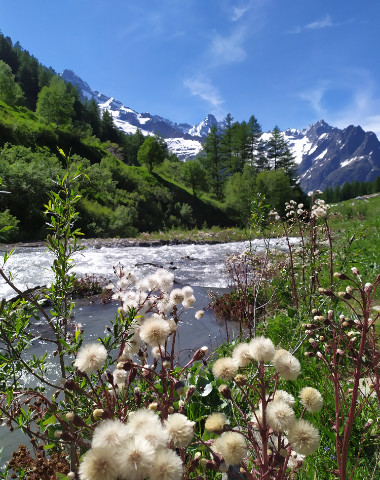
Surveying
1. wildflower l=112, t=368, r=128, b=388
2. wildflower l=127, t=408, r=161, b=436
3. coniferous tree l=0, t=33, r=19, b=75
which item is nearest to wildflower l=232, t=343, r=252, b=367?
wildflower l=127, t=408, r=161, b=436

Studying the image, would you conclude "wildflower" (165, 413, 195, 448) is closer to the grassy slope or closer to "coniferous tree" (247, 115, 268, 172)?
the grassy slope

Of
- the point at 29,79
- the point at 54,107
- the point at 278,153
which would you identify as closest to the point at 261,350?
the point at 54,107

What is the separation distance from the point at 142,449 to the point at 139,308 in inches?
46.9

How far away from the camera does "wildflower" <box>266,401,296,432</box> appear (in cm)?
102

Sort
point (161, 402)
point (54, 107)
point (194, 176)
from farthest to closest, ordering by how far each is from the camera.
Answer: point (194, 176)
point (54, 107)
point (161, 402)

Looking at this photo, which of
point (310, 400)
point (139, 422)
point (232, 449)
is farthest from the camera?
point (310, 400)

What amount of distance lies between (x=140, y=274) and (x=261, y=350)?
1290 cm

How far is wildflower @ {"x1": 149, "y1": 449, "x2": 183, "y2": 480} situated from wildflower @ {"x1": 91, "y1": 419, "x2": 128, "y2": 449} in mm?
100

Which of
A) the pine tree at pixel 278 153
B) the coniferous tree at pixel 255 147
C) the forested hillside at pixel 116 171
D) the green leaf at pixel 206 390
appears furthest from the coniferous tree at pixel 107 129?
the green leaf at pixel 206 390

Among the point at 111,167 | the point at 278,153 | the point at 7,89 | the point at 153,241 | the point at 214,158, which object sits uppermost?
the point at 7,89

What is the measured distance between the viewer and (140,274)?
45.1ft

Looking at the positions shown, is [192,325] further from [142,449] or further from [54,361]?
[142,449]

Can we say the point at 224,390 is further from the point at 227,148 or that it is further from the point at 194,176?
the point at 227,148

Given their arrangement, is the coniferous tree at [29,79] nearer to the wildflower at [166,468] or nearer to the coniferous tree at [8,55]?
the coniferous tree at [8,55]
